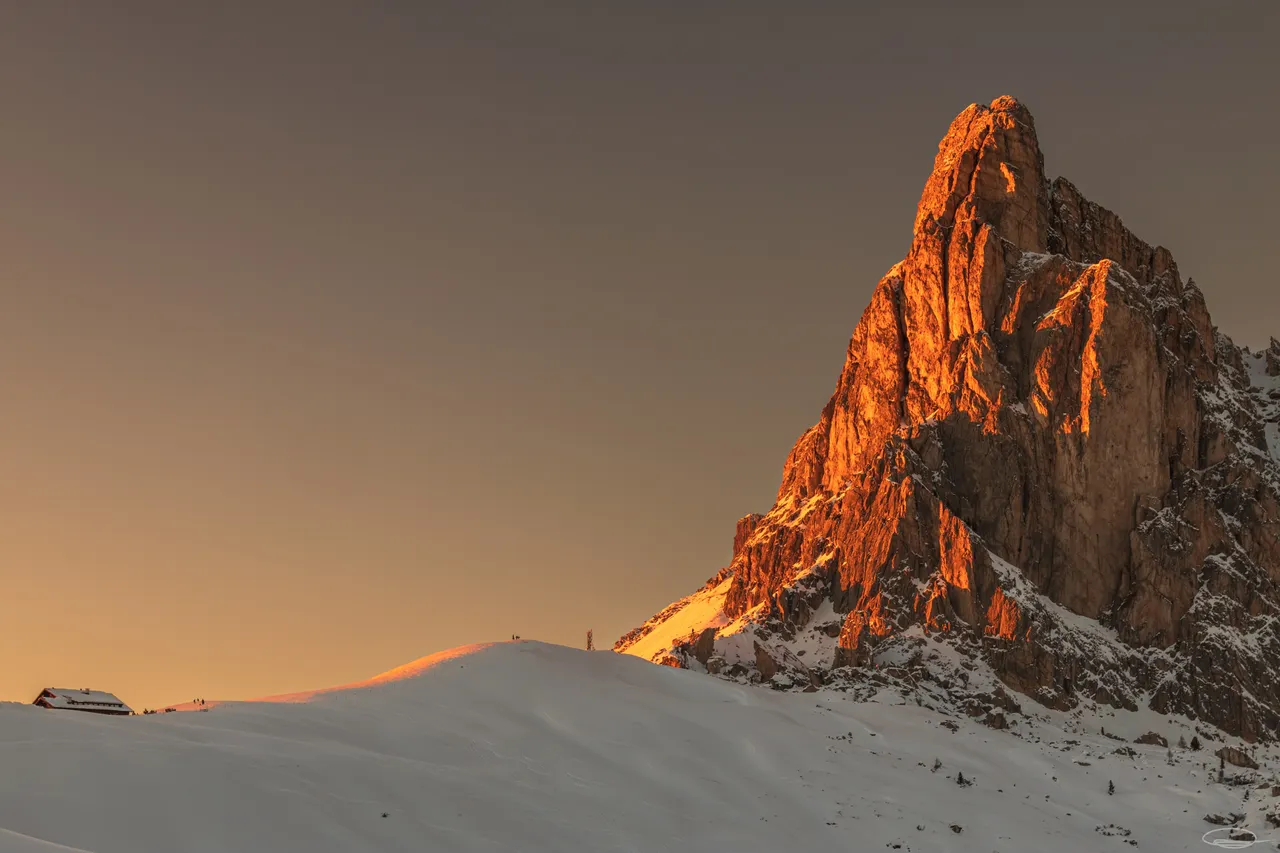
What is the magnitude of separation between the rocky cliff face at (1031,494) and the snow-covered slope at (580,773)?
293 inches

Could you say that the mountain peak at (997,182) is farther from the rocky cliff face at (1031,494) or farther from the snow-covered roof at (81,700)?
the snow-covered roof at (81,700)

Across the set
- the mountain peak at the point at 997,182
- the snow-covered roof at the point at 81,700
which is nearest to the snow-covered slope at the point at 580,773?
the snow-covered roof at the point at 81,700

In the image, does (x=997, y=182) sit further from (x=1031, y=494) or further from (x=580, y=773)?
(x=580, y=773)

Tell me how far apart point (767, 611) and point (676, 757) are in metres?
44.6

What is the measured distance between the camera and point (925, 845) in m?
62.3

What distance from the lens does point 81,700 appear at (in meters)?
58.9

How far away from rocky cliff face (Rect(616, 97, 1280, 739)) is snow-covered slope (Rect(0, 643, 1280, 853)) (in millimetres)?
7452

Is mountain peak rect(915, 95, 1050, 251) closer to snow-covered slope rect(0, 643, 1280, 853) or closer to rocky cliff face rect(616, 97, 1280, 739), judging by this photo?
rocky cliff face rect(616, 97, 1280, 739)

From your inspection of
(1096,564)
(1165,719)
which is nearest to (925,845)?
(1165,719)

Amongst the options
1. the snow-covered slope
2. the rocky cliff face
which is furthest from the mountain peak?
the snow-covered slope

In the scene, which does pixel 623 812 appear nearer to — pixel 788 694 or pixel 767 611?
pixel 788 694

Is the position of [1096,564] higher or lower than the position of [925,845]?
higher

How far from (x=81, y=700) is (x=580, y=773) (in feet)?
70.9

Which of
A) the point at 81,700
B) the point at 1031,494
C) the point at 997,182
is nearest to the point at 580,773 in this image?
the point at 81,700
